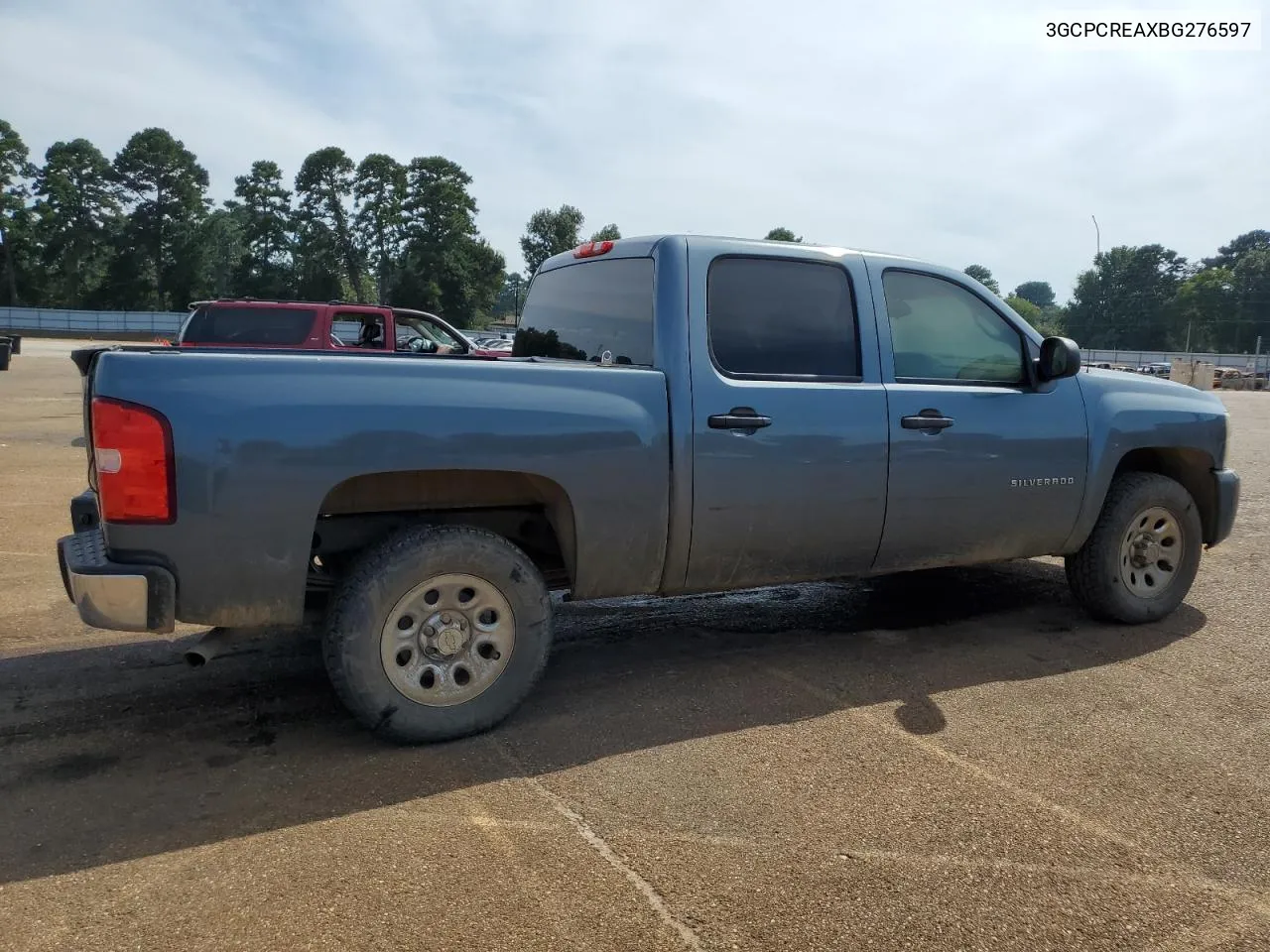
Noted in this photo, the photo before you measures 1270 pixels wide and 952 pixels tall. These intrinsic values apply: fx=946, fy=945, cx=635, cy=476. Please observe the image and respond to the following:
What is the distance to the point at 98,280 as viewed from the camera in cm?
7650

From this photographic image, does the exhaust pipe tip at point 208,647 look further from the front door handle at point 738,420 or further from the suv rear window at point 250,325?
the suv rear window at point 250,325

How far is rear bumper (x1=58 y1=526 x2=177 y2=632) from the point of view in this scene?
3.04 meters

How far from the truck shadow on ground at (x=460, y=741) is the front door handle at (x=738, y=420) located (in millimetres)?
1167

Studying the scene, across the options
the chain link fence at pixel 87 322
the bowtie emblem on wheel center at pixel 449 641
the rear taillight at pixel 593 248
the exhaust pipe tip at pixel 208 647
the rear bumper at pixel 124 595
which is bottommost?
the exhaust pipe tip at pixel 208 647

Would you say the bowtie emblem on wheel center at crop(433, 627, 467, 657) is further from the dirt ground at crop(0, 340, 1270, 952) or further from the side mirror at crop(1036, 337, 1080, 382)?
the side mirror at crop(1036, 337, 1080, 382)

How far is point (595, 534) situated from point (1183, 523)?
3604 mm

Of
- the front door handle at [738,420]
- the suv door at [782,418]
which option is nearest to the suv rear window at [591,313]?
the suv door at [782,418]

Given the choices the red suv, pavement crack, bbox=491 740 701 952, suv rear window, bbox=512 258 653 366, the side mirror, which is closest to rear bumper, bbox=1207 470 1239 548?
the side mirror

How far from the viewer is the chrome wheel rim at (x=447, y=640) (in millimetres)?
3443

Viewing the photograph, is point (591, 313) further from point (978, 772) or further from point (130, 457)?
point (978, 772)

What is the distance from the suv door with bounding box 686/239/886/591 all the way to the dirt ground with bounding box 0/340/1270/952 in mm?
625

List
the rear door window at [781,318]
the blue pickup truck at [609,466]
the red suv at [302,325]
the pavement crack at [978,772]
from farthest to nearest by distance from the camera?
1. the red suv at [302,325]
2. the rear door window at [781,318]
3. the blue pickup truck at [609,466]
4. the pavement crack at [978,772]

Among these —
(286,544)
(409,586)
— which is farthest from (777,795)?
(286,544)

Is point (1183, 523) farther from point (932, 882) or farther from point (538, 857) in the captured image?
point (538, 857)
